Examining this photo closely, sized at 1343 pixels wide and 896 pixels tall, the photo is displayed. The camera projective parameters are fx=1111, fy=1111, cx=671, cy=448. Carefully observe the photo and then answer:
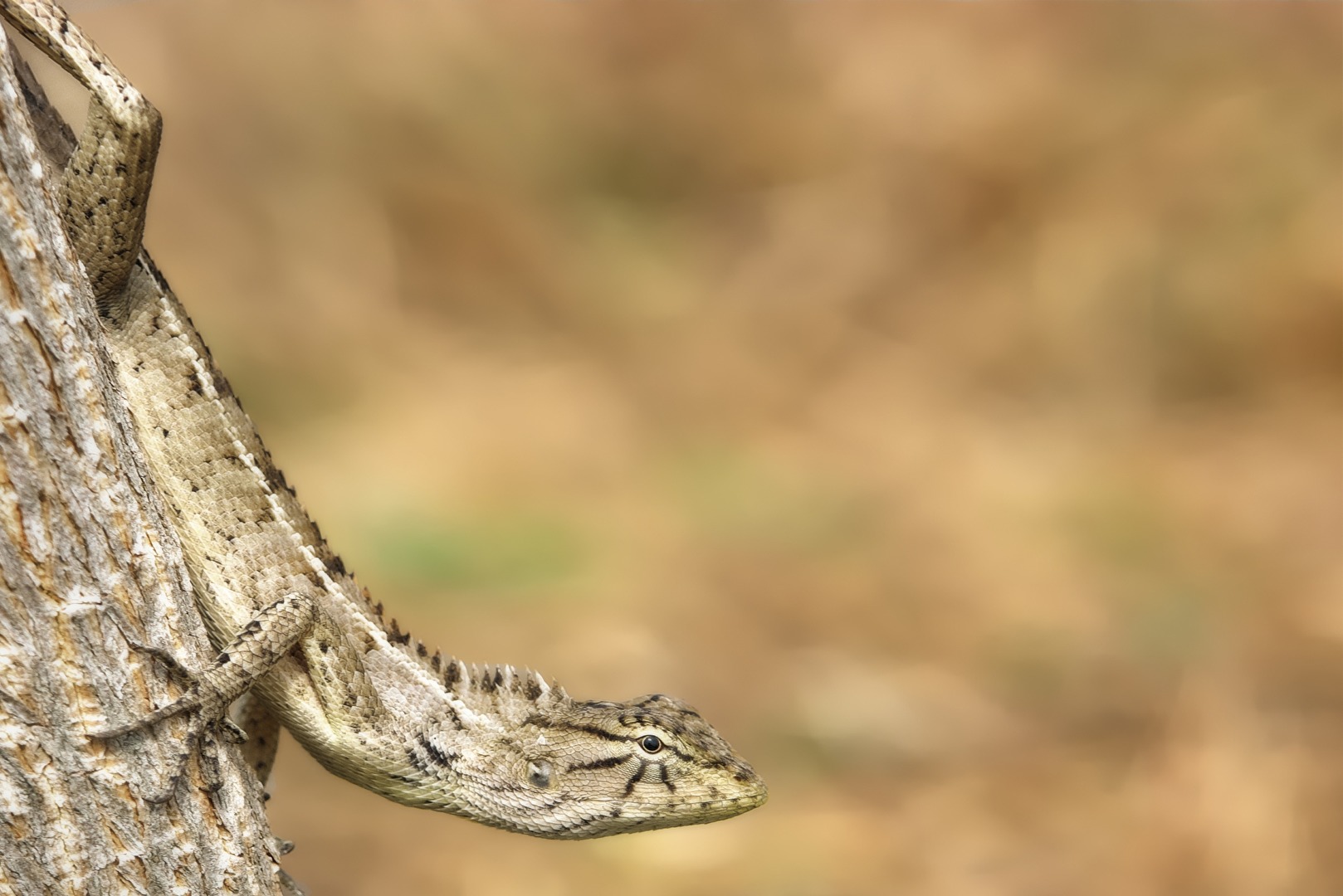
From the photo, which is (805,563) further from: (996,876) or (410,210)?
(410,210)

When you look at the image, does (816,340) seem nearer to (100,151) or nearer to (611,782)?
(611,782)

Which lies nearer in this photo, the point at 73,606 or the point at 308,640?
the point at 73,606

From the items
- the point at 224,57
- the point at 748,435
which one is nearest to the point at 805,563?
the point at 748,435

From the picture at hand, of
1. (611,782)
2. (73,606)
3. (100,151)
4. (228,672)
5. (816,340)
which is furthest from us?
(816,340)

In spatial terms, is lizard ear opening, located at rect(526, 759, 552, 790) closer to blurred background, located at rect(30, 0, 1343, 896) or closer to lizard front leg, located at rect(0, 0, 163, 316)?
lizard front leg, located at rect(0, 0, 163, 316)

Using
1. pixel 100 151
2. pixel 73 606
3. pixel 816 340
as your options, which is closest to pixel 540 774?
pixel 73 606

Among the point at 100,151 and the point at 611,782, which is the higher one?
the point at 100,151

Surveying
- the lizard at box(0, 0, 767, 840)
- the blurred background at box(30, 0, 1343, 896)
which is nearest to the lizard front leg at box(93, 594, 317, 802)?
the lizard at box(0, 0, 767, 840)

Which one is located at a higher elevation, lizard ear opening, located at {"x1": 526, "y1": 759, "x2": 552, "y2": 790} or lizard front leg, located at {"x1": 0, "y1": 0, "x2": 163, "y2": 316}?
lizard front leg, located at {"x1": 0, "y1": 0, "x2": 163, "y2": 316}
